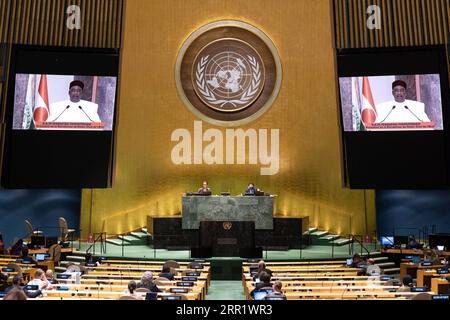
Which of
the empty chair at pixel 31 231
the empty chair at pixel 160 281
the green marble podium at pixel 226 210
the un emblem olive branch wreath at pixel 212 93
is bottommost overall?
the empty chair at pixel 160 281

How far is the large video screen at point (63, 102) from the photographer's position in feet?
48.7

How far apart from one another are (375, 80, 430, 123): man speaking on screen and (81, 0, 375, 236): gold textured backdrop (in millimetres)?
1917

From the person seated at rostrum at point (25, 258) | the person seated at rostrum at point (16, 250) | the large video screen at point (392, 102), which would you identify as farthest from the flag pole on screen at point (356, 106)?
the person seated at rostrum at point (16, 250)

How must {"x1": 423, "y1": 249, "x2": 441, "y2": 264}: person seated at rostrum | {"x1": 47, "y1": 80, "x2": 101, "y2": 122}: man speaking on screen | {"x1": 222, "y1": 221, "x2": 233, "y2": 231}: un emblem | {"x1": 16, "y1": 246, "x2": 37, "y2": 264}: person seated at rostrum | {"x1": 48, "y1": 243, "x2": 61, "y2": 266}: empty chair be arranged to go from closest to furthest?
{"x1": 16, "y1": 246, "x2": 37, "y2": 264}: person seated at rostrum < {"x1": 423, "y1": 249, "x2": 441, "y2": 264}: person seated at rostrum < {"x1": 48, "y1": 243, "x2": 61, "y2": 266}: empty chair < {"x1": 222, "y1": 221, "x2": 233, "y2": 231}: un emblem < {"x1": 47, "y1": 80, "x2": 101, "y2": 122}: man speaking on screen

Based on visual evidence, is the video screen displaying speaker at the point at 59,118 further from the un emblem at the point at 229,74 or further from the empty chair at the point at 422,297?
the empty chair at the point at 422,297

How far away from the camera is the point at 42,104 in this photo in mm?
14906

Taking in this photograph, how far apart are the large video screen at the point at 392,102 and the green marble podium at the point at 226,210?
3683 mm

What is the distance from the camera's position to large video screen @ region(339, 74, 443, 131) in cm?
1464

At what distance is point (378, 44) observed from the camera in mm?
15062

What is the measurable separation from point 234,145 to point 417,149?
578cm

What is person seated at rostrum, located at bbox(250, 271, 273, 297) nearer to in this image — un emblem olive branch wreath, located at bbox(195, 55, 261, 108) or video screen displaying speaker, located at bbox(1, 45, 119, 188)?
video screen displaying speaker, located at bbox(1, 45, 119, 188)

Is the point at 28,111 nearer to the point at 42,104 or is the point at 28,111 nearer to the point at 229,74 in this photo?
the point at 42,104

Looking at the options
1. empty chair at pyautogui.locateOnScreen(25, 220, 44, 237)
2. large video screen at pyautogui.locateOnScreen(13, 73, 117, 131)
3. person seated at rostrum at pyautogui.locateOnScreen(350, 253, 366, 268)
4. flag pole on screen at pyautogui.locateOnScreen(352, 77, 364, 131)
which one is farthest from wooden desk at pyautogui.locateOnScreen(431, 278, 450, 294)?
empty chair at pyautogui.locateOnScreen(25, 220, 44, 237)
